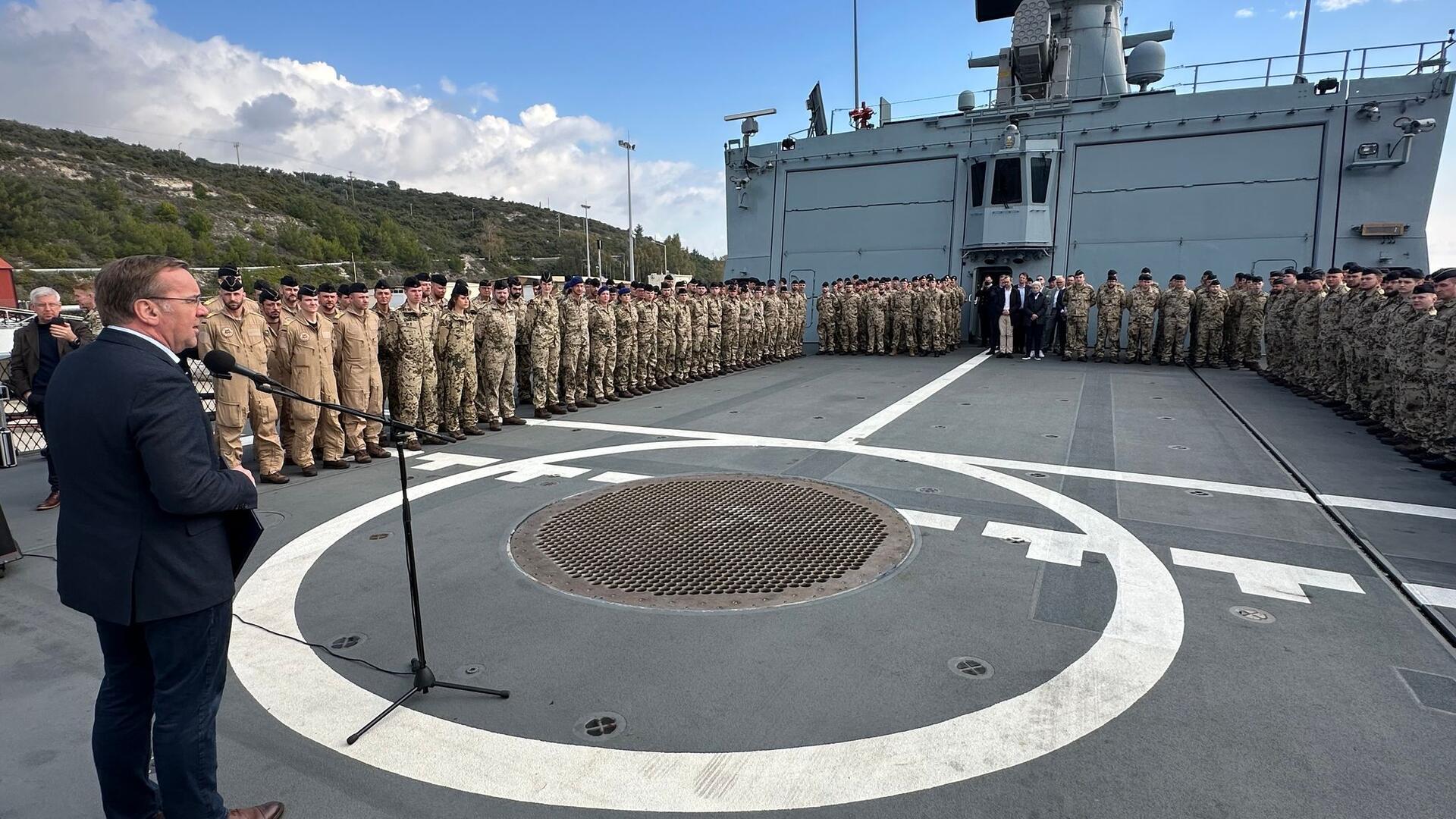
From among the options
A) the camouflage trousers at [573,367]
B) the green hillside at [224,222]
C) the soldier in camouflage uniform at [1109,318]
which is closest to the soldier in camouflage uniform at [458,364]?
the camouflage trousers at [573,367]

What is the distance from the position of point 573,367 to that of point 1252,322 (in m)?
11.7

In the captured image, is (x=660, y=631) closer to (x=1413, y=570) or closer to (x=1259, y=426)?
(x=1413, y=570)

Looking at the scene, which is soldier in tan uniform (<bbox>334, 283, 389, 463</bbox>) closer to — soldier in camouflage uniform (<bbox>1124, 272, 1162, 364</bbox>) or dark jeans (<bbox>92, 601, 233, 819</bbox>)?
dark jeans (<bbox>92, 601, 233, 819</bbox>)

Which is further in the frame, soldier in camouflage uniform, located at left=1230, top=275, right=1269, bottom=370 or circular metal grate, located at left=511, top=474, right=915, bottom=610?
soldier in camouflage uniform, located at left=1230, top=275, right=1269, bottom=370

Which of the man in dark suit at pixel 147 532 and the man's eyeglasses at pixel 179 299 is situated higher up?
the man's eyeglasses at pixel 179 299

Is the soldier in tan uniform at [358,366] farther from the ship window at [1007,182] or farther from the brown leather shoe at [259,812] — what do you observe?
the ship window at [1007,182]

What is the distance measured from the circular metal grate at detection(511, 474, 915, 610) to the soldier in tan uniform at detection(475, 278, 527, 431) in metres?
3.35

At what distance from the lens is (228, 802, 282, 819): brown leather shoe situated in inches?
78.4

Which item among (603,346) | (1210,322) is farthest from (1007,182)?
(603,346)

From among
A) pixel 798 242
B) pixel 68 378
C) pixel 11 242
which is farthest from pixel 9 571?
pixel 11 242

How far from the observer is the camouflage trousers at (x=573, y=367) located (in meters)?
9.10

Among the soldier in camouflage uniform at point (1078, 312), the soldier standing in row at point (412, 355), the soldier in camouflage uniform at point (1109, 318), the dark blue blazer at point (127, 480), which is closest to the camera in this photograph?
the dark blue blazer at point (127, 480)

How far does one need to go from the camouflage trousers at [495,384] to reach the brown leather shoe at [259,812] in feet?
20.2

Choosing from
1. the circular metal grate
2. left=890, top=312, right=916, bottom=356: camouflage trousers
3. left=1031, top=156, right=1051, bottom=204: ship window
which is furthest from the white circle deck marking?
left=1031, top=156, right=1051, bottom=204: ship window
